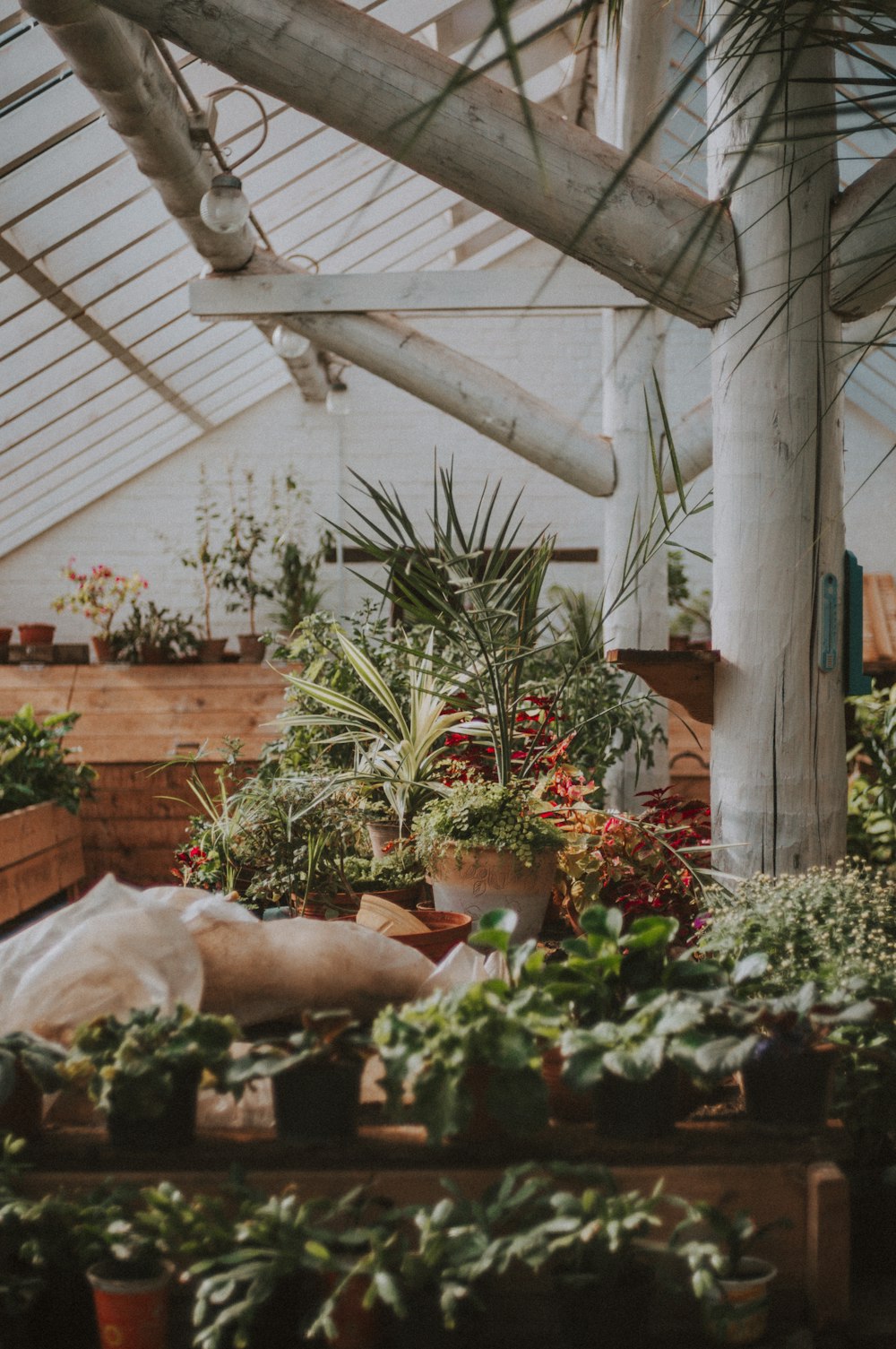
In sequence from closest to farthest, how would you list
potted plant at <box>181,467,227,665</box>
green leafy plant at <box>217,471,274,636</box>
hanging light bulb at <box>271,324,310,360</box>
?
hanging light bulb at <box>271,324,310,360</box> < potted plant at <box>181,467,227,665</box> < green leafy plant at <box>217,471,274,636</box>

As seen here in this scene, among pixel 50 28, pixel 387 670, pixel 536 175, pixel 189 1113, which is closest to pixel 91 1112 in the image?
pixel 189 1113

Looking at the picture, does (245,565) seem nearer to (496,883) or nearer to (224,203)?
(224,203)

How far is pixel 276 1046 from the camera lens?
4.40 feet

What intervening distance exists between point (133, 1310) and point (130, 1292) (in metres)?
0.02

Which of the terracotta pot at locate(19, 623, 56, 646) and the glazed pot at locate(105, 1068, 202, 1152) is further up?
the terracotta pot at locate(19, 623, 56, 646)

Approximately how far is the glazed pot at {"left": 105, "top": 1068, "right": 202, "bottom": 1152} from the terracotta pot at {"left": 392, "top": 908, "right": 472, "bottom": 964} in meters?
0.65

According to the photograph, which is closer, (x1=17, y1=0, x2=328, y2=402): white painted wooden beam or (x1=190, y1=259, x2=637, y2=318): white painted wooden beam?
(x1=17, y1=0, x2=328, y2=402): white painted wooden beam

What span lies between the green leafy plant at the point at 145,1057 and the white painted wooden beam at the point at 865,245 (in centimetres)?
154

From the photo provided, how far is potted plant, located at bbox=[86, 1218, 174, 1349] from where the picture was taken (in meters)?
1.24

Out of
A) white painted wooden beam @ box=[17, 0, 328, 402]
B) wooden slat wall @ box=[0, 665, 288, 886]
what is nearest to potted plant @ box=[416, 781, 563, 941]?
white painted wooden beam @ box=[17, 0, 328, 402]

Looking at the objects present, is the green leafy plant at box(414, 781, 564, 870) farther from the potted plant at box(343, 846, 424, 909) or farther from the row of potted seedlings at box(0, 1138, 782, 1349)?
the row of potted seedlings at box(0, 1138, 782, 1349)

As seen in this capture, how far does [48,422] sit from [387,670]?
359cm

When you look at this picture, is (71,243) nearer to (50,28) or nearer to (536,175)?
(50,28)

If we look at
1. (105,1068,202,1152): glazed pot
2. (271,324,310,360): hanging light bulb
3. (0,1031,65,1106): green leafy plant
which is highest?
(271,324,310,360): hanging light bulb
